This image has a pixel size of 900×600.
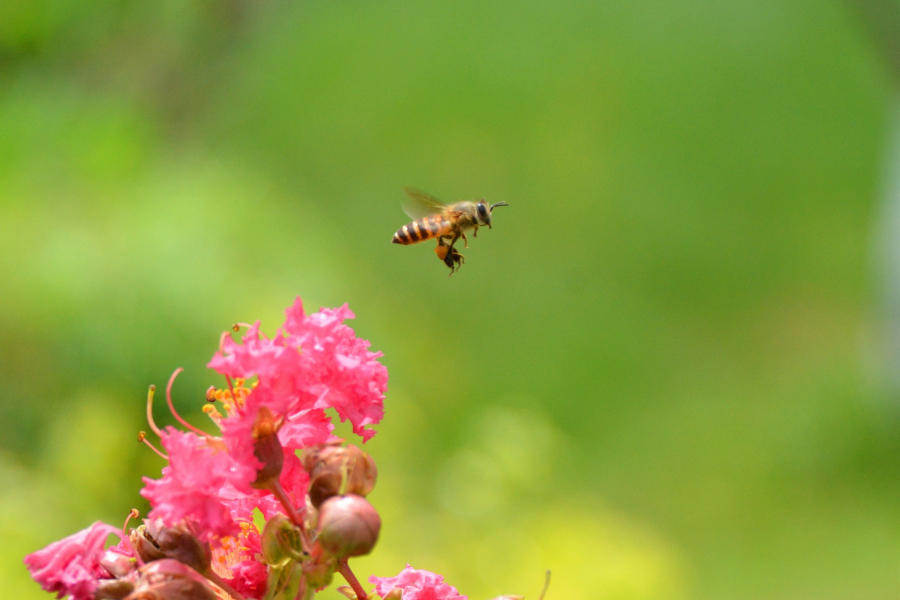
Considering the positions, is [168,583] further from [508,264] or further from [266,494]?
[508,264]

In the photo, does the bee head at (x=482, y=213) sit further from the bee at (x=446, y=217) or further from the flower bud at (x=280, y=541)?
the flower bud at (x=280, y=541)

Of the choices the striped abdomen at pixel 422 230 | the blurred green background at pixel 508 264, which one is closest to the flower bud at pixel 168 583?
the striped abdomen at pixel 422 230

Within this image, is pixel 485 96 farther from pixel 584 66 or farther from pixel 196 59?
pixel 196 59

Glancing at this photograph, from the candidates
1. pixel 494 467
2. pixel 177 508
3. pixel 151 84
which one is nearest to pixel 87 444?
pixel 494 467

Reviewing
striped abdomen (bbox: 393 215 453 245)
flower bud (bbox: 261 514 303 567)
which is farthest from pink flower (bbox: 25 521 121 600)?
striped abdomen (bbox: 393 215 453 245)

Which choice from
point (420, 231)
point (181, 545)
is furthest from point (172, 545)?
point (420, 231)
